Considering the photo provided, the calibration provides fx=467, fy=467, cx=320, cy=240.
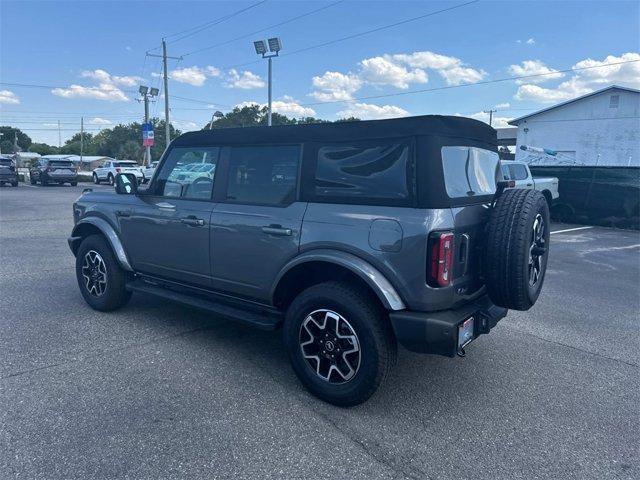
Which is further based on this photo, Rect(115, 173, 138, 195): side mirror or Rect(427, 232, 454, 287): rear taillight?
Rect(115, 173, 138, 195): side mirror

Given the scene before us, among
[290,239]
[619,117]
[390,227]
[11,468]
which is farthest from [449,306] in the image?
[619,117]

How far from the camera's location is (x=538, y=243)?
3.52 meters

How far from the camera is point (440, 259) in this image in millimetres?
2873

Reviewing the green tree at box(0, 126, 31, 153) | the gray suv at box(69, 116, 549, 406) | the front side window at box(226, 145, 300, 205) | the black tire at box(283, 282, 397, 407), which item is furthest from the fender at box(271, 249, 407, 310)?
the green tree at box(0, 126, 31, 153)

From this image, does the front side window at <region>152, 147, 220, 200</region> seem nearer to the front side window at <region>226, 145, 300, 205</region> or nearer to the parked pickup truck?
the front side window at <region>226, 145, 300, 205</region>

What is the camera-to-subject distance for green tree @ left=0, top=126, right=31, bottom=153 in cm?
10920

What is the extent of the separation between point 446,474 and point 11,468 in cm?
237

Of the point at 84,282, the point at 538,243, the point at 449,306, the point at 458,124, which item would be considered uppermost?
the point at 458,124

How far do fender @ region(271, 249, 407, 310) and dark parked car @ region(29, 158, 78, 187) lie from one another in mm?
30194

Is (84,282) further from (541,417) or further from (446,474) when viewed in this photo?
(541,417)

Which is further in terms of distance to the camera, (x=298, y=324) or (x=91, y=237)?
(x=91, y=237)

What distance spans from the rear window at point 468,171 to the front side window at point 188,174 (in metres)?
2.02

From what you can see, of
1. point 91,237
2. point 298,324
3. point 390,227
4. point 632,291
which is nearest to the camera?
point 390,227

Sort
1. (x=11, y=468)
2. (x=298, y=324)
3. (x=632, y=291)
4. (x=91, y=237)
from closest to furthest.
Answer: (x=11, y=468) → (x=298, y=324) → (x=91, y=237) → (x=632, y=291)
